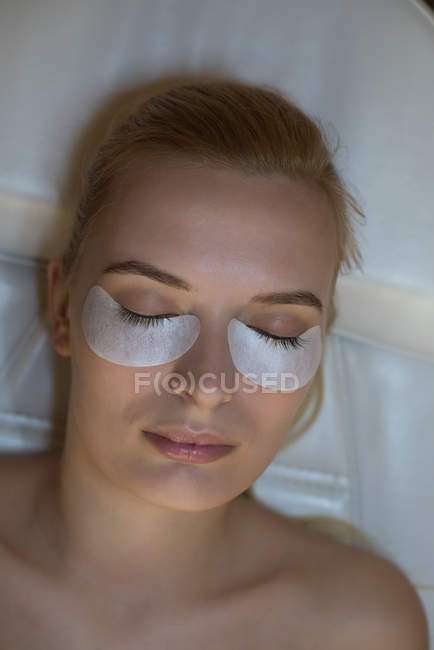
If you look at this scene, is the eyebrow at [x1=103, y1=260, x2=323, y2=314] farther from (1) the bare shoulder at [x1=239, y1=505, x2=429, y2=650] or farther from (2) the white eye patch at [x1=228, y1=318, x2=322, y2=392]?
(1) the bare shoulder at [x1=239, y1=505, x2=429, y2=650]

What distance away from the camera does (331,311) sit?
4.32 ft

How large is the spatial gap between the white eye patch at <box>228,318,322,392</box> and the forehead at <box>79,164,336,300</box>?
7cm

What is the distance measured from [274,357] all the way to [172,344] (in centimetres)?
15

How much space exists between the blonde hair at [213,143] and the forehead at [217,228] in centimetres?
3

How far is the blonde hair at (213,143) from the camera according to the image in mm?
1089

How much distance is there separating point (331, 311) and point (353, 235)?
0.14 m

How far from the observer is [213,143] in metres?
1.08

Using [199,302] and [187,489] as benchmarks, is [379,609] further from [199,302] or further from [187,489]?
[199,302]

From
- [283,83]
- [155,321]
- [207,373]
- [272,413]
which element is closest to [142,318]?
[155,321]

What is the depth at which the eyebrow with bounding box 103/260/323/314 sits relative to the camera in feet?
3.38

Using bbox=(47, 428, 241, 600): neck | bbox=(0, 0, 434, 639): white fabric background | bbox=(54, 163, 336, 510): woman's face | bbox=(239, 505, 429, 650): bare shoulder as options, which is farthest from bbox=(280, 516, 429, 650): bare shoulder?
bbox=(0, 0, 434, 639): white fabric background

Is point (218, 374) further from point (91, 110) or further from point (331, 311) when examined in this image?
point (91, 110)

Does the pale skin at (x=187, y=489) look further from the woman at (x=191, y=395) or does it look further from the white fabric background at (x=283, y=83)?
the white fabric background at (x=283, y=83)

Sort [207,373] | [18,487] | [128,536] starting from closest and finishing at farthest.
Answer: [207,373], [128,536], [18,487]
